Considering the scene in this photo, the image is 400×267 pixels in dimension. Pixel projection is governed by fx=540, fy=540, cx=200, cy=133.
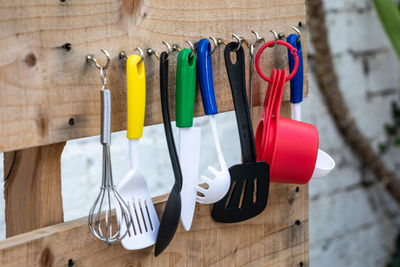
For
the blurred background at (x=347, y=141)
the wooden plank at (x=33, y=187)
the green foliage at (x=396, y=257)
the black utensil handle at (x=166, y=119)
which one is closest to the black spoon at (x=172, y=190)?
the black utensil handle at (x=166, y=119)

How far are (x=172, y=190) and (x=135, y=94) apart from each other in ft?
0.35

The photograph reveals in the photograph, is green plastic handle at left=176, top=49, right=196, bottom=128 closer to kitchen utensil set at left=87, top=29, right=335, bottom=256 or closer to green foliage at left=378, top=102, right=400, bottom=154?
kitchen utensil set at left=87, top=29, right=335, bottom=256

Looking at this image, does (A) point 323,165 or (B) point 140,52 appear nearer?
(B) point 140,52

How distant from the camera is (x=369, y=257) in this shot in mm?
1662

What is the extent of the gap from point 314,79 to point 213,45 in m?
0.83

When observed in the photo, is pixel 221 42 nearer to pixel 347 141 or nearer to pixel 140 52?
pixel 140 52

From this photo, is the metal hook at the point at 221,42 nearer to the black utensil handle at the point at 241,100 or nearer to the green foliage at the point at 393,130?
the black utensil handle at the point at 241,100

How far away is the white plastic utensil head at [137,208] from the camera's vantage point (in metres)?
0.54

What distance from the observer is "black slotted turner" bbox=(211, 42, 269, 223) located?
1.94ft

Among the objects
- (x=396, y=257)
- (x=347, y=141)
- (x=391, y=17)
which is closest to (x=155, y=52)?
(x=391, y=17)

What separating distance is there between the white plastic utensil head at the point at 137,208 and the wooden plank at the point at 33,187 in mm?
70

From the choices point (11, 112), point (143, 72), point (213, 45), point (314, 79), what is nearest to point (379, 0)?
point (314, 79)

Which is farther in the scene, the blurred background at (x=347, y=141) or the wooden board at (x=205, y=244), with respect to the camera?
the blurred background at (x=347, y=141)

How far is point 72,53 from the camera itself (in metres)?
0.52
